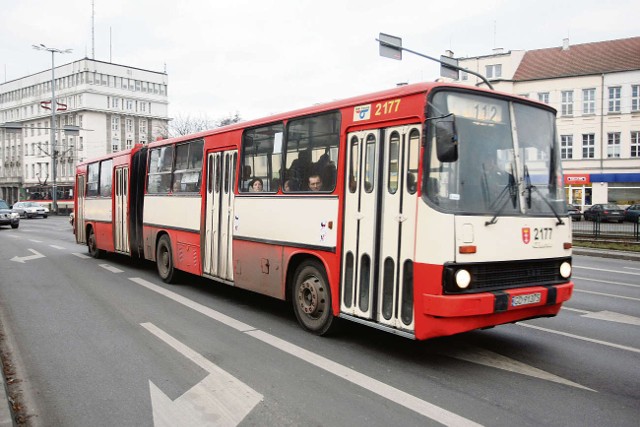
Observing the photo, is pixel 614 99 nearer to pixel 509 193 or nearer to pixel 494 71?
pixel 494 71

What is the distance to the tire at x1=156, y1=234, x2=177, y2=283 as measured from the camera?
11375 millimetres

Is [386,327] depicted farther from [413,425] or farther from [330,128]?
[330,128]

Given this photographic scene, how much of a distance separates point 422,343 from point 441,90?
306 cm

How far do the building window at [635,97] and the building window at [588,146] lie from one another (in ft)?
12.4

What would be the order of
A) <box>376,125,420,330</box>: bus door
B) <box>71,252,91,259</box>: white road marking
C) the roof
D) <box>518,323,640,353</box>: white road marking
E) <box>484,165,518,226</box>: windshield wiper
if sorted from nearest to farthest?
1. <box>376,125,420,330</box>: bus door
2. <box>484,165,518,226</box>: windshield wiper
3. <box>518,323,640,353</box>: white road marking
4. <box>71,252,91,259</box>: white road marking
5. the roof

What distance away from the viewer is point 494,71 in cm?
5391

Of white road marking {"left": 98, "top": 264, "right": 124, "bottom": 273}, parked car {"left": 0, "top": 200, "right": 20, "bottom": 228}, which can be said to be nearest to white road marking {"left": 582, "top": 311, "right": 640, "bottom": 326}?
white road marking {"left": 98, "top": 264, "right": 124, "bottom": 273}

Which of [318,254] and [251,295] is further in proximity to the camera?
[251,295]

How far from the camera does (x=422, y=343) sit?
270 inches

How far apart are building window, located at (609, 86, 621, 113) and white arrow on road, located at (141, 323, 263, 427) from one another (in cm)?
5101

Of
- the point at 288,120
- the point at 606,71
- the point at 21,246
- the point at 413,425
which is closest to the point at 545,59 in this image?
the point at 606,71

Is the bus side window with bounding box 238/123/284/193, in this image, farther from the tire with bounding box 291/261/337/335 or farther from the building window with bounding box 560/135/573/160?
the building window with bounding box 560/135/573/160

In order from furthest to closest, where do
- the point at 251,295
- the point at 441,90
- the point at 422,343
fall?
the point at 251,295 → the point at 422,343 → the point at 441,90

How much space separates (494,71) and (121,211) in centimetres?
4728
